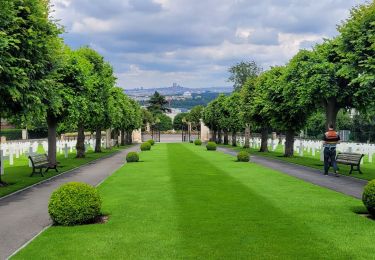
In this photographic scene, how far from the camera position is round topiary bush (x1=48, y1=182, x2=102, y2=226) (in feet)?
35.9

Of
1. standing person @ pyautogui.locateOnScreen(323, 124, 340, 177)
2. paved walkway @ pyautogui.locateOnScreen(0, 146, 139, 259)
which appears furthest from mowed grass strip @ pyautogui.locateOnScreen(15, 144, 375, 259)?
standing person @ pyautogui.locateOnScreen(323, 124, 340, 177)

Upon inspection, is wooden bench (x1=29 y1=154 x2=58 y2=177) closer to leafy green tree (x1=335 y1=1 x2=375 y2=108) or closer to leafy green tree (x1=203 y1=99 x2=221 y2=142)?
leafy green tree (x1=335 y1=1 x2=375 y2=108)

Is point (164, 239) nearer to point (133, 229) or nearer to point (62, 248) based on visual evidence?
point (133, 229)

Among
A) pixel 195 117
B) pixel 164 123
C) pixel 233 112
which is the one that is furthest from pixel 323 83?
pixel 164 123

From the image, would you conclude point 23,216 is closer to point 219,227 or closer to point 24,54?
point 219,227

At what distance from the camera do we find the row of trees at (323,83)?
20688mm

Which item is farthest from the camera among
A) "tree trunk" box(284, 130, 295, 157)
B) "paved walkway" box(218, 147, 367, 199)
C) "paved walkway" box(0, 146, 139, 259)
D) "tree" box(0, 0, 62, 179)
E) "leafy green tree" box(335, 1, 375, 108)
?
"tree trunk" box(284, 130, 295, 157)

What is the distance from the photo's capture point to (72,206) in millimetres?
10945

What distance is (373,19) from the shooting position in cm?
2064

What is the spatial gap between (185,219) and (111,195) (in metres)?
4.98

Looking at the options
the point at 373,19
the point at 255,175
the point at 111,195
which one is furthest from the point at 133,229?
the point at 373,19

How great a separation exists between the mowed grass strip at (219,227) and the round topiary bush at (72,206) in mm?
292

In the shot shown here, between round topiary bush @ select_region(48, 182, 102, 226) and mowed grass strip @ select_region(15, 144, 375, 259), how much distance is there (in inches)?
11.5

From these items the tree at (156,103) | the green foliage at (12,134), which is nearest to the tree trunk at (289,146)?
the green foliage at (12,134)
